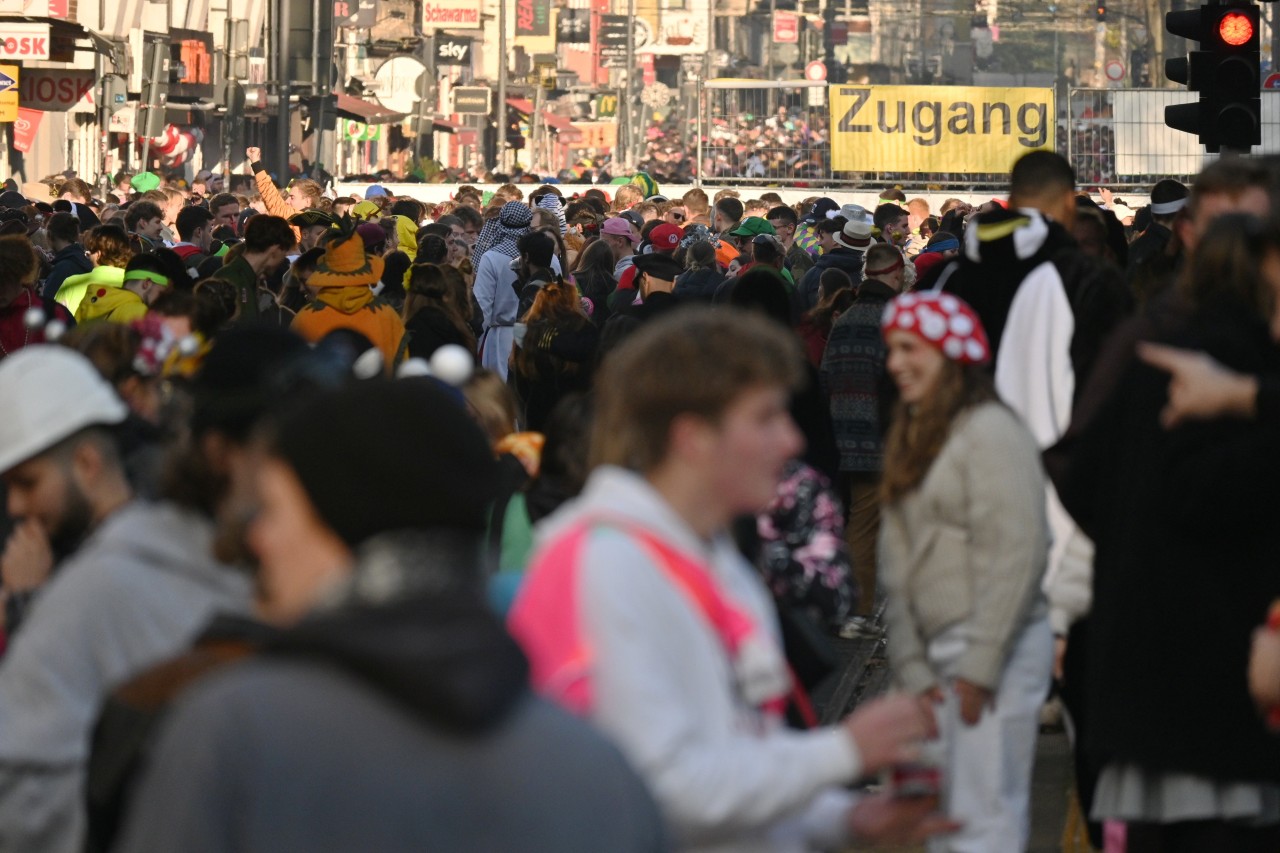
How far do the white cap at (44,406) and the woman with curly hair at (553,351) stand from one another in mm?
7491

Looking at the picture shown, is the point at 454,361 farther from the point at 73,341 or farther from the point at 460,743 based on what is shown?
the point at 460,743

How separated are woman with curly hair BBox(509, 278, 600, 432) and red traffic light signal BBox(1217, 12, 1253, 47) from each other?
4336 mm

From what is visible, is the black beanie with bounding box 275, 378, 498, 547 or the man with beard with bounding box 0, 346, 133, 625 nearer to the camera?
the black beanie with bounding box 275, 378, 498, 547

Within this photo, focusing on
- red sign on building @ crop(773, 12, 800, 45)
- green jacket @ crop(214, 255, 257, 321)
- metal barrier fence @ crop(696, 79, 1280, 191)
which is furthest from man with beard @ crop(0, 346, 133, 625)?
red sign on building @ crop(773, 12, 800, 45)

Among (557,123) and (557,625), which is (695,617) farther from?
(557,123)

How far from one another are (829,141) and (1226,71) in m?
29.6

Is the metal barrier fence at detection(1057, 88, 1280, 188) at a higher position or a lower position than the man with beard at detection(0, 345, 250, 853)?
higher

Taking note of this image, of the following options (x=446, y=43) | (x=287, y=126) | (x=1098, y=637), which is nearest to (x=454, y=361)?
(x=1098, y=637)

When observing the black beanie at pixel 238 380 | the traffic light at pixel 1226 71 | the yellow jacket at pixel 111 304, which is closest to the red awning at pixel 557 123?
the traffic light at pixel 1226 71

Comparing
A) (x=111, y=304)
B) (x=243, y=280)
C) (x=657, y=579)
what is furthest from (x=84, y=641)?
(x=243, y=280)

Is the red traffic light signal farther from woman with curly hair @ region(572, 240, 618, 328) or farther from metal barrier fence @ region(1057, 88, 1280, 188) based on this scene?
metal barrier fence @ region(1057, 88, 1280, 188)

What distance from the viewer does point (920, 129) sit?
42.2m

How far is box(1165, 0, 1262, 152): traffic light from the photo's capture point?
42.7 feet

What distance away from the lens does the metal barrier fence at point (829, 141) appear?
3691 cm
